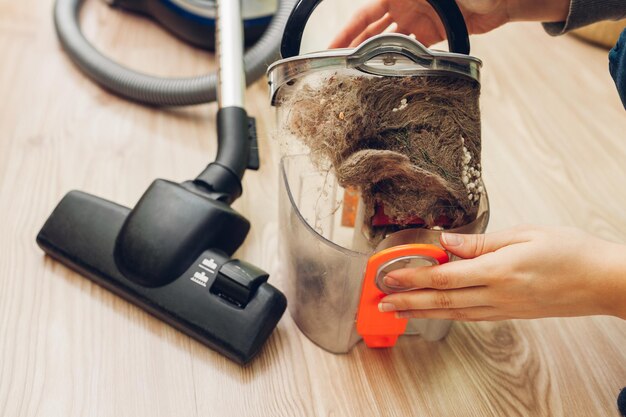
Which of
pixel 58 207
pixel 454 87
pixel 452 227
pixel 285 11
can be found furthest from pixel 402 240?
pixel 285 11

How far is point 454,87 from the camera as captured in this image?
54cm

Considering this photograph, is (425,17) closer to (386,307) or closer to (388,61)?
(388,61)

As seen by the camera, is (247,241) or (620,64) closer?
(620,64)

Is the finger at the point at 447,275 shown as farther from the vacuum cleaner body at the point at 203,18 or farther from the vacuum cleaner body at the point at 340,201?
the vacuum cleaner body at the point at 203,18

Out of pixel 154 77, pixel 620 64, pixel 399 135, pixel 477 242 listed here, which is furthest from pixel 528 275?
pixel 154 77

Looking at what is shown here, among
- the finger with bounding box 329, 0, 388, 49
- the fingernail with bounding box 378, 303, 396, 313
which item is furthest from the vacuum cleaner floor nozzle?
the finger with bounding box 329, 0, 388, 49

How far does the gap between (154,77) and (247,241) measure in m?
0.37

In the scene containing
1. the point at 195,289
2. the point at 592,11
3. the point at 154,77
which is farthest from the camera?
the point at 154,77

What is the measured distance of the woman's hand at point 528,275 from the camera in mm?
519

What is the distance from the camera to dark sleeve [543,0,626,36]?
2.46ft

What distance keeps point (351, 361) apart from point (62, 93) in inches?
27.9

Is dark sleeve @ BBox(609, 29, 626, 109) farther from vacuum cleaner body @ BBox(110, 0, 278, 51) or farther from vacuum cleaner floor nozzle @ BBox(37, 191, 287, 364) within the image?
vacuum cleaner body @ BBox(110, 0, 278, 51)

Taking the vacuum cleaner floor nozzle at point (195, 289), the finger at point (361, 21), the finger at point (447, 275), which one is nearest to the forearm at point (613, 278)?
the finger at point (447, 275)

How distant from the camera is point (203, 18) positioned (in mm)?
1078
